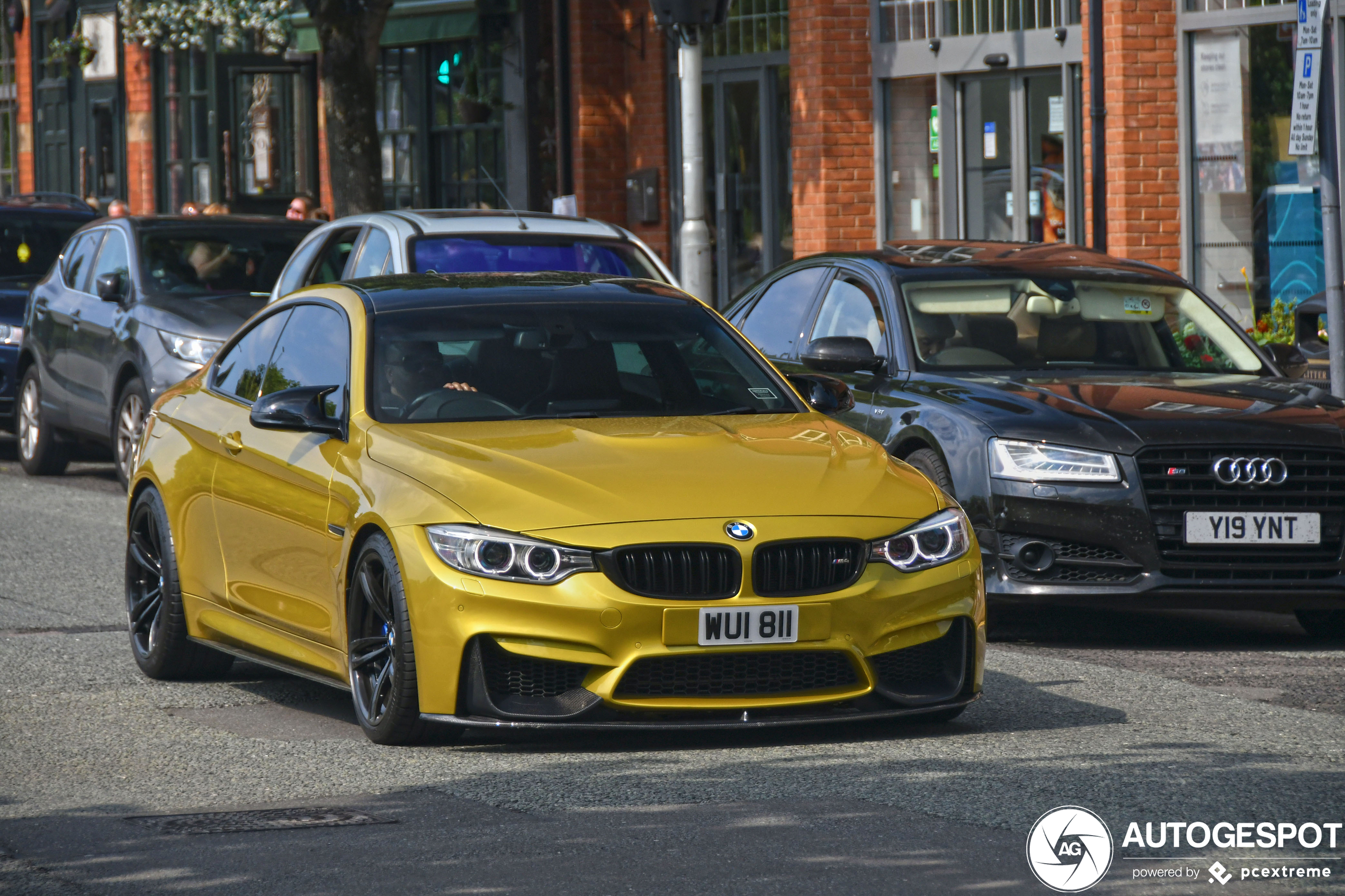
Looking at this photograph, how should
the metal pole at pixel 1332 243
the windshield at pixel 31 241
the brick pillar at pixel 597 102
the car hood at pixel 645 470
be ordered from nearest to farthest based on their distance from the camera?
the car hood at pixel 645 470 → the metal pole at pixel 1332 243 → the windshield at pixel 31 241 → the brick pillar at pixel 597 102

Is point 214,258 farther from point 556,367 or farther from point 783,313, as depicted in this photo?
point 556,367

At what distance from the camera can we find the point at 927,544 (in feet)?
22.3

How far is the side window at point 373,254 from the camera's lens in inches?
502

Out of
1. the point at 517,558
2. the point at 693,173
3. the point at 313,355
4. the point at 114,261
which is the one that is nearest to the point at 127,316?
the point at 114,261

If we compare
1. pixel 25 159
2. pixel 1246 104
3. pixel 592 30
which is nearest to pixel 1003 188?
pixel 1246 104

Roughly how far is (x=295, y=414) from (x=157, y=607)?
1516 mm

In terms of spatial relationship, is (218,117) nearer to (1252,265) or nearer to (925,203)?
(925,203)

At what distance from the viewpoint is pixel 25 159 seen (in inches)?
1644

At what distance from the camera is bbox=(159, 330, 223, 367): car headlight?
14.3 metres

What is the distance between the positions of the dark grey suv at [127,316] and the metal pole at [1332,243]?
6.73m

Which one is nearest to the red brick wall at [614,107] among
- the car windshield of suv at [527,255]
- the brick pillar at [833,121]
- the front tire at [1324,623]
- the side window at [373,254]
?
the brick pillar at [833,121]

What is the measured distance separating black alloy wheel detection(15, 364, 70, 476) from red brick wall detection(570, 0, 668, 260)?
9.11 metres

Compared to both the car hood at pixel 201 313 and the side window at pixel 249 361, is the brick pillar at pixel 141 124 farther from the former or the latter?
the side window at pixel 249 361

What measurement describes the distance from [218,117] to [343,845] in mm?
29473
